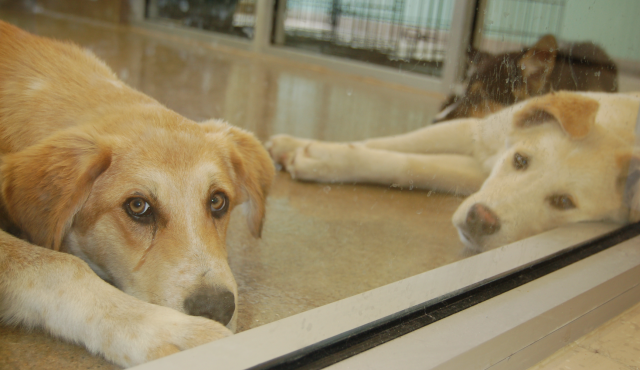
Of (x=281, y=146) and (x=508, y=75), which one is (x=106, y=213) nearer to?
(x=508, y=75)

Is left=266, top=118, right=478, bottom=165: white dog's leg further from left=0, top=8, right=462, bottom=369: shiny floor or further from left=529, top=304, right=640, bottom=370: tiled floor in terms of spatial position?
left=529, top=304, right=640, bottom=370: tiled floor

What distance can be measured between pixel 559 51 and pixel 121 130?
1.48 meters

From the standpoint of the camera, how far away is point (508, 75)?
1.80 meters

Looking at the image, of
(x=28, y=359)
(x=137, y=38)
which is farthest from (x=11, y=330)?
(x=137, y=38)

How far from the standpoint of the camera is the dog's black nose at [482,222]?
6.50ft

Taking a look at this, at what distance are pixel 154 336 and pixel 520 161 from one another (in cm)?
153

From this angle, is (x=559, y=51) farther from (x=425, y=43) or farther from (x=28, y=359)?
(x=28, y=359)

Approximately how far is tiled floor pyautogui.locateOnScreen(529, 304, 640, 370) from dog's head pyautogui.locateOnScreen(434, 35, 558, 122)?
2.60 ft

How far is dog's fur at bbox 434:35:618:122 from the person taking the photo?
1.82m

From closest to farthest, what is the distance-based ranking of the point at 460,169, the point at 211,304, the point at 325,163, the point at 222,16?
1. the point at 211,304
2. the point at 460,169
3. the point at 325,163
4. the point at 222,16

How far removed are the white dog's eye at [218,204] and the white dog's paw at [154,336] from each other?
1.22ft

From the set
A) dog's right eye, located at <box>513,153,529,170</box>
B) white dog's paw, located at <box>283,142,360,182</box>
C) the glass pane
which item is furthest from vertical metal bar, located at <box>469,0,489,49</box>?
white dog's paw, located at <box>283,142,360,182</box>

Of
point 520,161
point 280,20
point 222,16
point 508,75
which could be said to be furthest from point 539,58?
point 222,16

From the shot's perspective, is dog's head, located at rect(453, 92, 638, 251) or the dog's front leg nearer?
the dog's front leg
